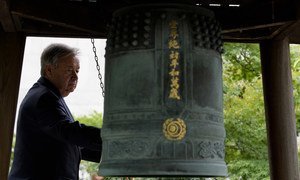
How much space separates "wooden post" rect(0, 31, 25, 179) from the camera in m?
3.39

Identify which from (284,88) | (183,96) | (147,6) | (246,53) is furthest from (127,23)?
(246,53)

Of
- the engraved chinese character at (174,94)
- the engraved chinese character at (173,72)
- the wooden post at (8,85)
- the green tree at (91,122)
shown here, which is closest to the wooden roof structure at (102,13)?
the wooden post at (8,85)

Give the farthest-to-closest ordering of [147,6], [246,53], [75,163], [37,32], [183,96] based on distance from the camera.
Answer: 1. [246,53]
2. [37,32]
3. [75,163]
4. [147,6]
5. [183,96]

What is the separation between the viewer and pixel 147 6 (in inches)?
107

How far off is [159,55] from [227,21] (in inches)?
39.0

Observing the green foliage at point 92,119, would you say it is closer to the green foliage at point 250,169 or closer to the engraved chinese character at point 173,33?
the green foliage at point 250,169

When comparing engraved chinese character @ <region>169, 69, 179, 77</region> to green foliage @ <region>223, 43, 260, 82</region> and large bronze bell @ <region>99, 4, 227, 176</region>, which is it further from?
green foliage @ <region>223, 43, 260, 82</region>

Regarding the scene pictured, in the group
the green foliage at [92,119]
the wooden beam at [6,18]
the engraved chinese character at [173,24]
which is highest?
the green foliage at [92,119]

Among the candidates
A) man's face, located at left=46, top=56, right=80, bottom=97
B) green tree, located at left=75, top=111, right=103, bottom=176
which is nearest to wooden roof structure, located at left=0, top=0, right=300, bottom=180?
man's face, located at left=46, top=56, right=80, bottom=97

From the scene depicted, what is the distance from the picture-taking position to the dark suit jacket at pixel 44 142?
9.04ft

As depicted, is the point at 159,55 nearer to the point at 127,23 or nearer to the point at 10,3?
the point at 127,23

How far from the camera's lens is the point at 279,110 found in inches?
146

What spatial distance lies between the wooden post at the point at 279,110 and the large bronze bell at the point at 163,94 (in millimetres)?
1143

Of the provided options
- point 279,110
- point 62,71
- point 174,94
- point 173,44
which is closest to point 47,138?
point 62,71
